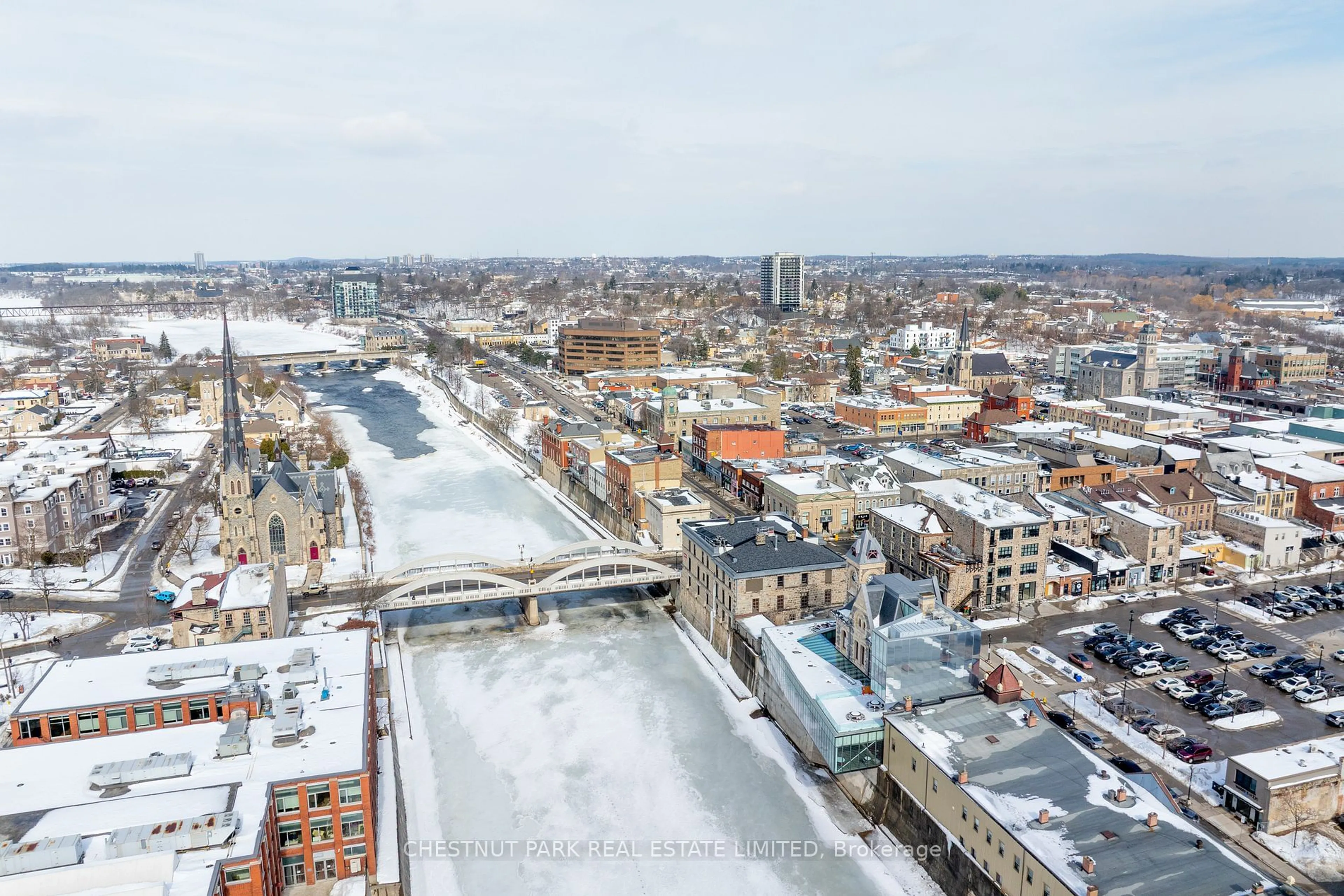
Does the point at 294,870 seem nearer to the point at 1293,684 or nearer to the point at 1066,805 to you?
the point at 1066,805

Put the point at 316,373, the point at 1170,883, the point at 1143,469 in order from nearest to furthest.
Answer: the point at 1170,883 < the point at 1143,469 < the point at 316,373

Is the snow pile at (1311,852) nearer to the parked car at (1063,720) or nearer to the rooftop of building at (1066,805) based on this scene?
the rooftop of building at (1066,805)

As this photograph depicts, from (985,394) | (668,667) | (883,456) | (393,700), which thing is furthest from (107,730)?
(985,394)

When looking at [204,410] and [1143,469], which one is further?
[204,410]

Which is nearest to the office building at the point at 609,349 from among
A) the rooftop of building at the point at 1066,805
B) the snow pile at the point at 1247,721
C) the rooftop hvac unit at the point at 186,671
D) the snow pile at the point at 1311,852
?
the rooftop hvac unit at the point at 186,671

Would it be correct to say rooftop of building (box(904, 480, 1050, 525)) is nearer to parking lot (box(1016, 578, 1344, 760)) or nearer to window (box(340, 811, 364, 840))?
parking lot (box(1016, 578, 1344, 760))

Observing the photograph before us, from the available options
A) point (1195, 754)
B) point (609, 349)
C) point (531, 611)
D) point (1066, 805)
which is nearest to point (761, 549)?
point (531, 611)

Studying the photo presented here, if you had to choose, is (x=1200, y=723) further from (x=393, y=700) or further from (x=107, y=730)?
(x=107, y=730)
